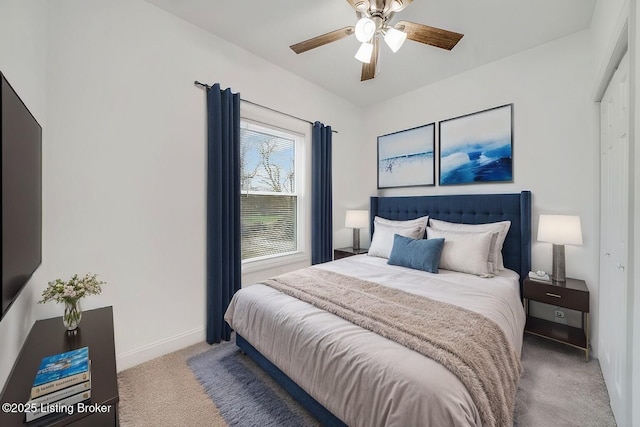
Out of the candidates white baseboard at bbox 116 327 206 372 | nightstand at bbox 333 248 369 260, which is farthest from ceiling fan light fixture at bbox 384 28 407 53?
white baseboard at bbox 116 327 206 372

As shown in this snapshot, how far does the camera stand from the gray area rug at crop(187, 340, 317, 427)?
1571 millimetres

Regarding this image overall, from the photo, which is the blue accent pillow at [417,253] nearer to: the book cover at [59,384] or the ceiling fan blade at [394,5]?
the ceiling fan blade at [394,5]

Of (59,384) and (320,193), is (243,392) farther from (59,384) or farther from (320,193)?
(320,193)

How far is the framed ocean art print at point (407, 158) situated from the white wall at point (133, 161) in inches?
88.5

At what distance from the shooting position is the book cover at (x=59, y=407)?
2.65 ft

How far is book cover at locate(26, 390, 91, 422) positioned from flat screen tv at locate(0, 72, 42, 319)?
323 millimetres

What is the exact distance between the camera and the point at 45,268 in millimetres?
1687

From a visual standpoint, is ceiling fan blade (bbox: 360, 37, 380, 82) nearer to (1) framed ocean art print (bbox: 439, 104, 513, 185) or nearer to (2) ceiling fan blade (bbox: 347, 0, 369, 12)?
(2) ceiling fan blade (bbox: 347, 0, 369, 12)

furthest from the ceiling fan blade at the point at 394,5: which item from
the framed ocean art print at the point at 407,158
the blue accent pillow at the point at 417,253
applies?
the blue accent pillow at the point at 417,253

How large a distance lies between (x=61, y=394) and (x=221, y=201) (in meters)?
1.75

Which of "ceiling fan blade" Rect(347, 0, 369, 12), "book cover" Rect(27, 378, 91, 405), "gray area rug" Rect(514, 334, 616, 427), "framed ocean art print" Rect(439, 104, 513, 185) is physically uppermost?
"ceiling fan blade" Rect(347, 0, 369, 12)

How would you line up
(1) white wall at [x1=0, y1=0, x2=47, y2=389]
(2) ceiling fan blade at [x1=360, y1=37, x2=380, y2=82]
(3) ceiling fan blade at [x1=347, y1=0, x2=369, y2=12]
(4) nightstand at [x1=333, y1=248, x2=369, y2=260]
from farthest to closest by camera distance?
(4) nightstand at [x1=333, y1=248, x2=369, y2=260] < (2) ceiling fan blade at [x1=360, y1=37, x2=380, y2=82] < (3) ceiling fan blade at [x1=347, y1=0, x2=369, y2=12] < (1) white wall at [x1=0, y1=0, x2=47, y2=389]

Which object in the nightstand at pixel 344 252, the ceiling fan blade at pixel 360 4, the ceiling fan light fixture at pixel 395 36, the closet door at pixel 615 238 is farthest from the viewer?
the nightstand at pixel 344 252

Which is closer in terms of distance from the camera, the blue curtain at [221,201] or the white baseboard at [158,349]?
the white baseboard at [158,349]
